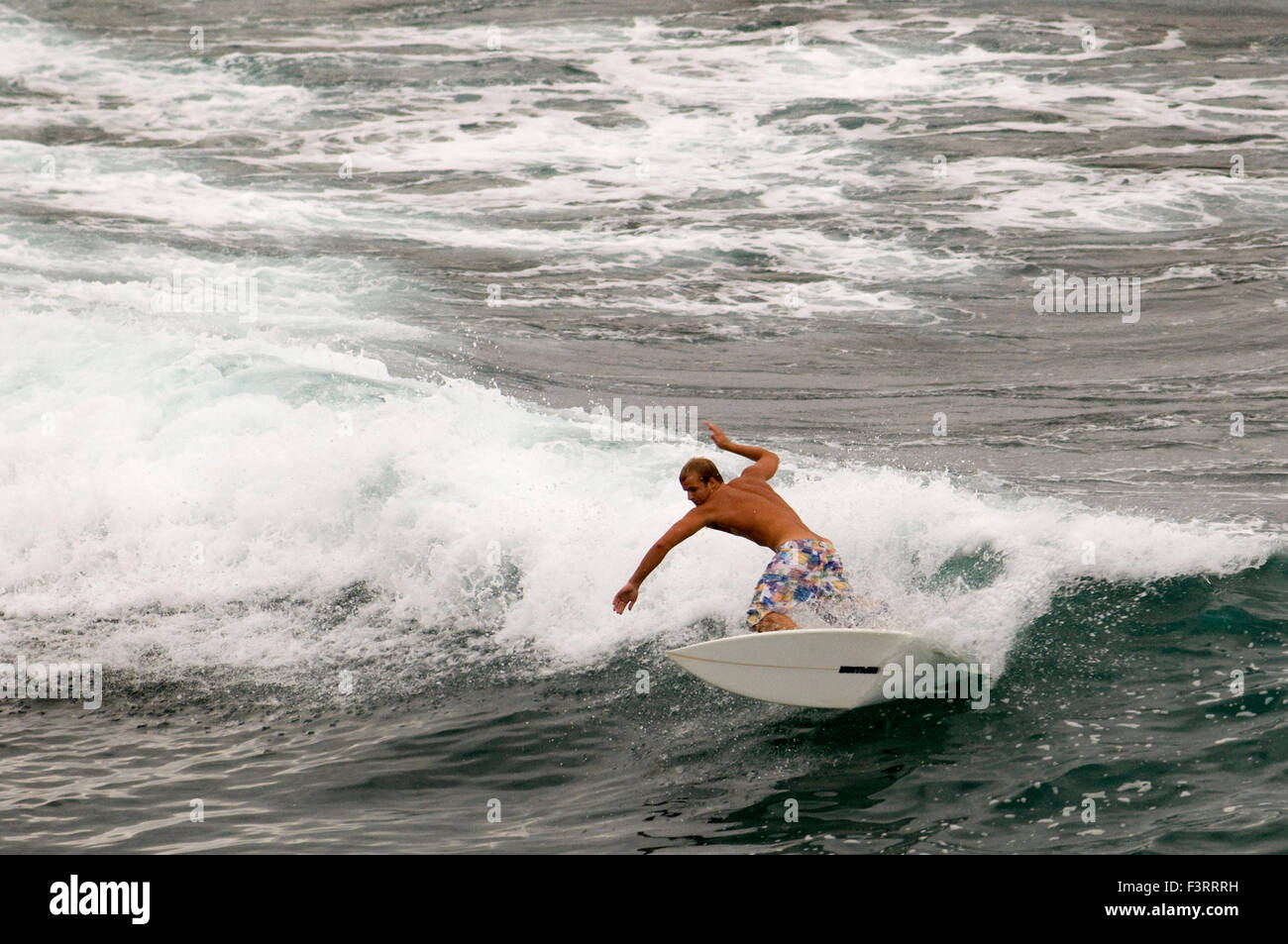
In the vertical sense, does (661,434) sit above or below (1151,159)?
below

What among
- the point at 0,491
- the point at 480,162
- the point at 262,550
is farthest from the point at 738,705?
the point at 480,162

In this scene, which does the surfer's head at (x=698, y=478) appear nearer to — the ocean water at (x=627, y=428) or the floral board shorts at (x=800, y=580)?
the floral board shorts at (x=800, y=580)

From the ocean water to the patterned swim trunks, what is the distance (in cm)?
61

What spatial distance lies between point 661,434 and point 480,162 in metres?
13.1

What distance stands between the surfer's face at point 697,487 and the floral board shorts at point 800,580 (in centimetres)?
57

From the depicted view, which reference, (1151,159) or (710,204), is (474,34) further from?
(1151,159)

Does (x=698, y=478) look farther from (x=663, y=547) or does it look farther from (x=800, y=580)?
(x=800, y=580)

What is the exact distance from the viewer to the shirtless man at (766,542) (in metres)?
8.41

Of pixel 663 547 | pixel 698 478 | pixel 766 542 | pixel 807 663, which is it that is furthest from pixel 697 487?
pixel 807 663

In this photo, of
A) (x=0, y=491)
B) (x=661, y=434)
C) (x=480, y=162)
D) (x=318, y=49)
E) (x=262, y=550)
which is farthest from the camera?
(x=318, y=49)

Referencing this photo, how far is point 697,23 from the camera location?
31703 millimetres

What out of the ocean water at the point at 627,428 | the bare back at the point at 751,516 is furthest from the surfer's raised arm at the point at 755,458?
the ocean water at the point at 627,428

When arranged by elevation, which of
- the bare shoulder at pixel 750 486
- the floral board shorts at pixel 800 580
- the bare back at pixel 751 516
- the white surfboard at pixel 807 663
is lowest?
the white surfboard at pixel 807 663


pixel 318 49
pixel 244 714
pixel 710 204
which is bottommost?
pixel 244 714
